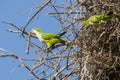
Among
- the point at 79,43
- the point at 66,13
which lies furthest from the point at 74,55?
the point at 66,13

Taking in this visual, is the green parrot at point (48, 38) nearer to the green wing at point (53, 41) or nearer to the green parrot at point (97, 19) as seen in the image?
the green wing at point (53, 41)

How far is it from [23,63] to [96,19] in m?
0.39

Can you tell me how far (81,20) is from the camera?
209 cm

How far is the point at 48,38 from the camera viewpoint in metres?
2.09

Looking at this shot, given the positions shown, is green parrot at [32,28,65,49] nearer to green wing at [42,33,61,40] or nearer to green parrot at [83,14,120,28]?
green wing at [42,33,61,40]

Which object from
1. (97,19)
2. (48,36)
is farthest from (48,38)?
(97,19)

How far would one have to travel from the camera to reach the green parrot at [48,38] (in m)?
2.06

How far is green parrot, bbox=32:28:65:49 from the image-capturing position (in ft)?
6.75

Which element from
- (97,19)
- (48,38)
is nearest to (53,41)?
(48,38)

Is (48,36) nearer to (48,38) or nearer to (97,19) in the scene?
(48,38)

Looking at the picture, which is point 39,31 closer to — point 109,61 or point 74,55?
point 74,55

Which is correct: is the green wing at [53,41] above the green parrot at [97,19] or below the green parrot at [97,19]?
below

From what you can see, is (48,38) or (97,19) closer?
(97,19)

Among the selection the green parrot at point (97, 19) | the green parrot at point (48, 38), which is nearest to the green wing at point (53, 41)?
the green parrot at point (48, 38)
